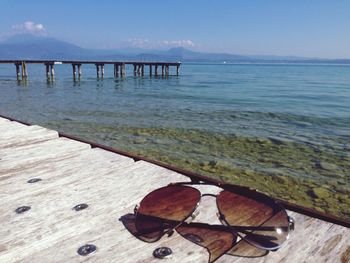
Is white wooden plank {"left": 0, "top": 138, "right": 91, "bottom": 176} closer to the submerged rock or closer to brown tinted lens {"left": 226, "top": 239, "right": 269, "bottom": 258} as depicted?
brown tinted lens {"left": 226, "top": 239, "right": 269, "bottom": 258}

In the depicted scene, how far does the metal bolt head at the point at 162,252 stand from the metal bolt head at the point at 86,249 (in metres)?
0.34

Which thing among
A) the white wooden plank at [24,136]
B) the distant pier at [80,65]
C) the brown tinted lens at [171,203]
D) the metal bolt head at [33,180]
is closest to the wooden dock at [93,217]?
the metal bolt head at [33,180]

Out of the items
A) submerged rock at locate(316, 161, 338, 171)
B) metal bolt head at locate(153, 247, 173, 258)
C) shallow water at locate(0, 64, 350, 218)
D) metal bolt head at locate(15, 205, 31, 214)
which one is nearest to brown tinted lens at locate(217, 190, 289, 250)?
metal bolt head at locate(153, 247, 173, 258)

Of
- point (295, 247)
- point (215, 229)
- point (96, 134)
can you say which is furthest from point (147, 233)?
point (96, 134)

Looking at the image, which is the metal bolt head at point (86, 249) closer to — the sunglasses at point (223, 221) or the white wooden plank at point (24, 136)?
A: the sunglasses at point (223, 221)

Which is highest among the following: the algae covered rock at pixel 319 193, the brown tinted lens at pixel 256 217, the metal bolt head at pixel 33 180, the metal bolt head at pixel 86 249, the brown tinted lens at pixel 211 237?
the brown tinted lens at pixel 256 217

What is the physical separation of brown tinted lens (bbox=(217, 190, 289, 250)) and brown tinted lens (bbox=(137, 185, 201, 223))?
177 millimetres

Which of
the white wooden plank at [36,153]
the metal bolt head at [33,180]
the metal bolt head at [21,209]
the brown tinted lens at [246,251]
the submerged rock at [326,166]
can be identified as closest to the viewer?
the brown tinted lens at [246,251]

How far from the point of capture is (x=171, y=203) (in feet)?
6.07

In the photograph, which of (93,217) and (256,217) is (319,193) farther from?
(93,217)

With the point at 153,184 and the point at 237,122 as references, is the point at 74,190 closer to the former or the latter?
the point at 153,184

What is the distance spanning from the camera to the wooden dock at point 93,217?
1.58m

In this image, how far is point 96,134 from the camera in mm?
9930

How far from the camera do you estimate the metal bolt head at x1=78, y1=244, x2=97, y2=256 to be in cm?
159
